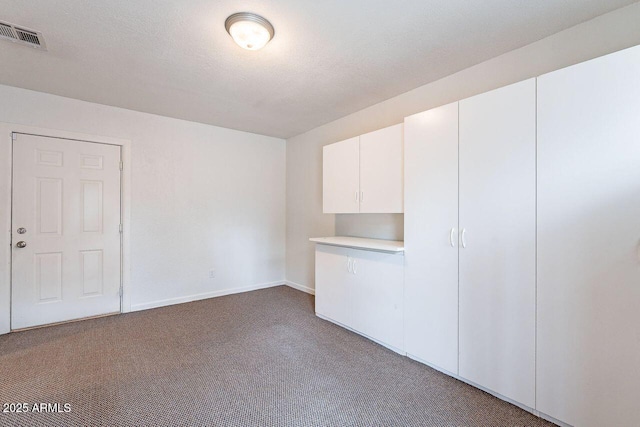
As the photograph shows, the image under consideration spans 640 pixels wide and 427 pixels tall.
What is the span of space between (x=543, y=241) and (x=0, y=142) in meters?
4.94

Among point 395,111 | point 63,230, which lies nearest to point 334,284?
point 395,111

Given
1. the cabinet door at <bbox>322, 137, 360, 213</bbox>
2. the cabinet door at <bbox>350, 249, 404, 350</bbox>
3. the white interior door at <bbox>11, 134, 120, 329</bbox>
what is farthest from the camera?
the cabinet door at <bbox>322, 137, 360, 213</bbox>

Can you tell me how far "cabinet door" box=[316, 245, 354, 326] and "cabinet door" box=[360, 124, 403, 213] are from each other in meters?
0.63

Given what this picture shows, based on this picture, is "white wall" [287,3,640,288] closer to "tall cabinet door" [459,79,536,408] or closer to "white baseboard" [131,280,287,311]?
"white baseboard" [131,280,287,311]

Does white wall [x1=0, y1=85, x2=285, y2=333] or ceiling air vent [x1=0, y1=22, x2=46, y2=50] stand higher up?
ceiling air vent [x1=0, y1=22, x2=46, y2=50]

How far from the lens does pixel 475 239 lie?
6.73 feet

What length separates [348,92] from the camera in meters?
3.13

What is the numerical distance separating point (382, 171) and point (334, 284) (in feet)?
4.53

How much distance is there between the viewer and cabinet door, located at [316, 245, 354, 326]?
311 centimetres

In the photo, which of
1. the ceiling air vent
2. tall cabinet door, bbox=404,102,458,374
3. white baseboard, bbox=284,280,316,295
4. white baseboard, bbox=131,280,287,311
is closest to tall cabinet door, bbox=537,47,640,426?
tall cabinet door, bbox=404,102,458,374

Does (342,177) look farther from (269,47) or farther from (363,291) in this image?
(269,47)

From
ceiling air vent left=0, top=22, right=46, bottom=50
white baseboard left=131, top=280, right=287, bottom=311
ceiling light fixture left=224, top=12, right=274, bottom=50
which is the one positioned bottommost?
white baseboard left=131, top=280, right=287, bottom=311

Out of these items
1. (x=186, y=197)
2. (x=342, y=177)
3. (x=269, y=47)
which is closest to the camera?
(x=269, y=47)

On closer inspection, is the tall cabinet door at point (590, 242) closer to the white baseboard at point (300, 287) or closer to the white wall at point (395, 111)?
the white wall at point (395, 111)
